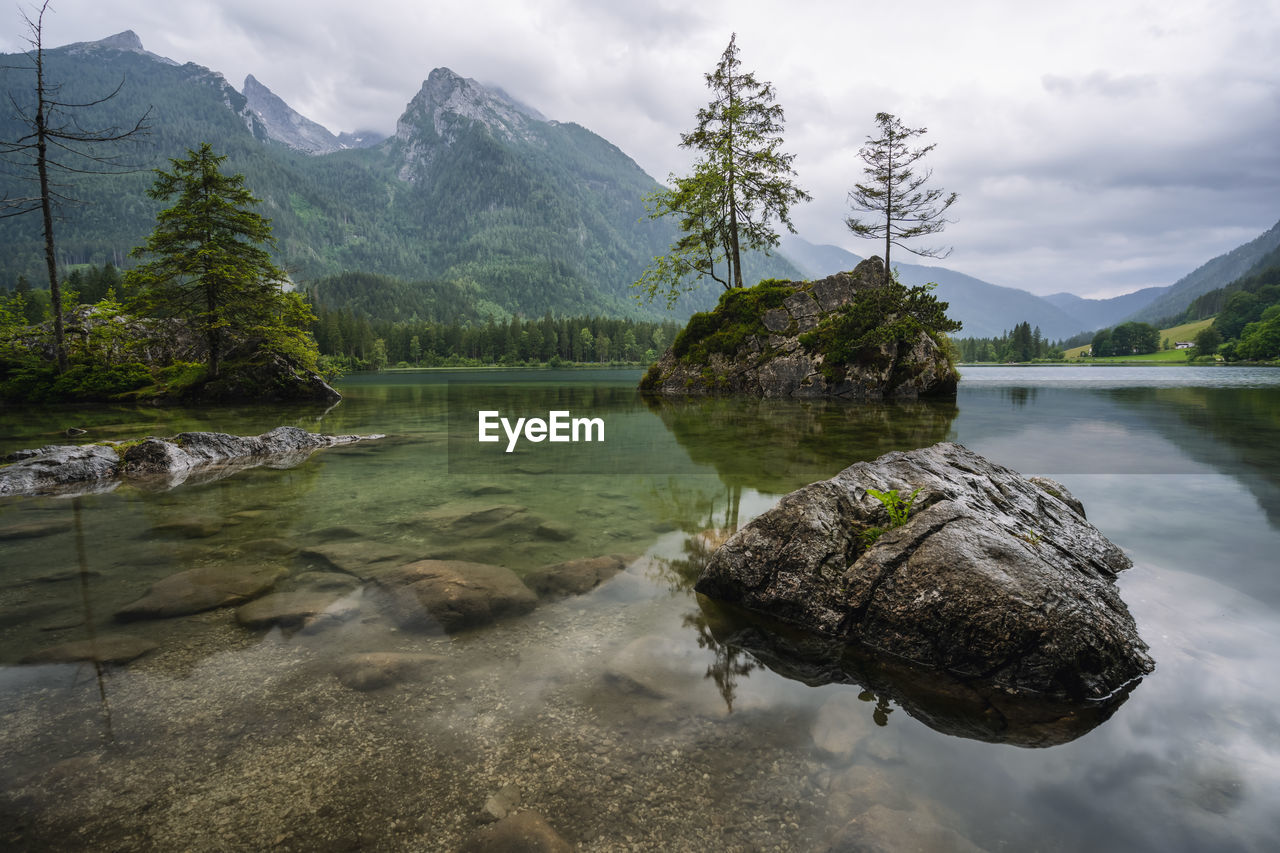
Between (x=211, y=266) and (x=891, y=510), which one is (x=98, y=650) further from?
(x=211, y=266)

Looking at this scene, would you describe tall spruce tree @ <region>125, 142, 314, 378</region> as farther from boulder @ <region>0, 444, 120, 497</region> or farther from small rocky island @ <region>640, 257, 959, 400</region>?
small rocky island @ <region>640, 257, 959, 400</region>

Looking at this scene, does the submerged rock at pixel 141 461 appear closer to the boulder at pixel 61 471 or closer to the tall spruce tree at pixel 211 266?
the boulder at pixel 61 471

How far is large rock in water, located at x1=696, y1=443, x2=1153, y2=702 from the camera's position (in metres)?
4.36

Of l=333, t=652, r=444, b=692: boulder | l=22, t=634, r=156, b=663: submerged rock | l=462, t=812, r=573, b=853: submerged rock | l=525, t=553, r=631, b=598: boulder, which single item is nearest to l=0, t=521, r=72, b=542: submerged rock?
l=22, t=634, r=156, b=663: submerged rock

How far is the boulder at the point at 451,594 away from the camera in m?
5.43

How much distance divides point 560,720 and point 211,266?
110 feet

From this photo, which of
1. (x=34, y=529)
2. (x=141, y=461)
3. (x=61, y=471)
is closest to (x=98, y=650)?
(x=34, y=529)

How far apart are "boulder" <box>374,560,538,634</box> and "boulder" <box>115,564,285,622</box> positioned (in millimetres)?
1302

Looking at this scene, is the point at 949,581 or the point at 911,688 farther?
the point at 949,581

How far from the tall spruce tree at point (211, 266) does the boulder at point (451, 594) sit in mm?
28565

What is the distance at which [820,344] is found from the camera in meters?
33.3

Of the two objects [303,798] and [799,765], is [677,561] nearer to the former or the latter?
[799,765]

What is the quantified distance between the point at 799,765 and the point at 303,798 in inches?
116

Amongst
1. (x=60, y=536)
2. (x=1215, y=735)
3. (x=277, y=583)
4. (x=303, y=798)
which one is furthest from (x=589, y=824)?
(x=60, y=536)
